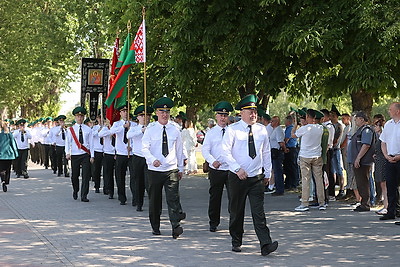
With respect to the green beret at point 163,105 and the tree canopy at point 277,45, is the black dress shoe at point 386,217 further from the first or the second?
the green beret at point 163,105

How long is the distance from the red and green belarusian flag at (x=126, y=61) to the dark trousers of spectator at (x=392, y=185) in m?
5.41

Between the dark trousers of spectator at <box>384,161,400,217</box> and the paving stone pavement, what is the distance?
33 cm

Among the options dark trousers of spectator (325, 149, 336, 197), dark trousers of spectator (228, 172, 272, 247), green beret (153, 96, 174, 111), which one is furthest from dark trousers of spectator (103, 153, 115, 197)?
dark trousers of spectator (228, 172, 272, 247)

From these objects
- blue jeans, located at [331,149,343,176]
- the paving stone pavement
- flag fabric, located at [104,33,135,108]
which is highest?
flag fabric, located at [104,33,135,108]

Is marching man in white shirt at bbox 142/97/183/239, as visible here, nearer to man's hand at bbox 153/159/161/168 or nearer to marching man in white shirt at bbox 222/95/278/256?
man's hand at bbox 153/159/161/168

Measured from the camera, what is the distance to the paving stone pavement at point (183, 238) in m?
8.80

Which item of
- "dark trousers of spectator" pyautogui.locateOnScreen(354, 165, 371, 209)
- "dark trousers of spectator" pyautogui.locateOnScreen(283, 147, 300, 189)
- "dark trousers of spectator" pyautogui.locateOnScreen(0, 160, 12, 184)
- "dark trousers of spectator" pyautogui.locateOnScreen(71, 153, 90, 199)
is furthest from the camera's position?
"dark trousers of spectator" pyautogui.locateOnScreen(0, 160, 12, 184)

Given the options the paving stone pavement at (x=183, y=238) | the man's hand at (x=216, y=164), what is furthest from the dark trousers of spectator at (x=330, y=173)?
the man's hand at (x=216, y=164)

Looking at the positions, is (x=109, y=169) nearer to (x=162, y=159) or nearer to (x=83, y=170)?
(x=83, y=170)

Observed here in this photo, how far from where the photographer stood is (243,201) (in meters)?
9.37

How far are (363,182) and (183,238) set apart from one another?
441cm

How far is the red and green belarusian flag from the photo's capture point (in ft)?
47.8

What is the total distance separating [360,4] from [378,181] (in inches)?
132

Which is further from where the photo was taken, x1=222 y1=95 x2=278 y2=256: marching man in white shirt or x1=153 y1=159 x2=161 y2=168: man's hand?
x1=153 y1=159 x2=161 y2=168: man's hand
